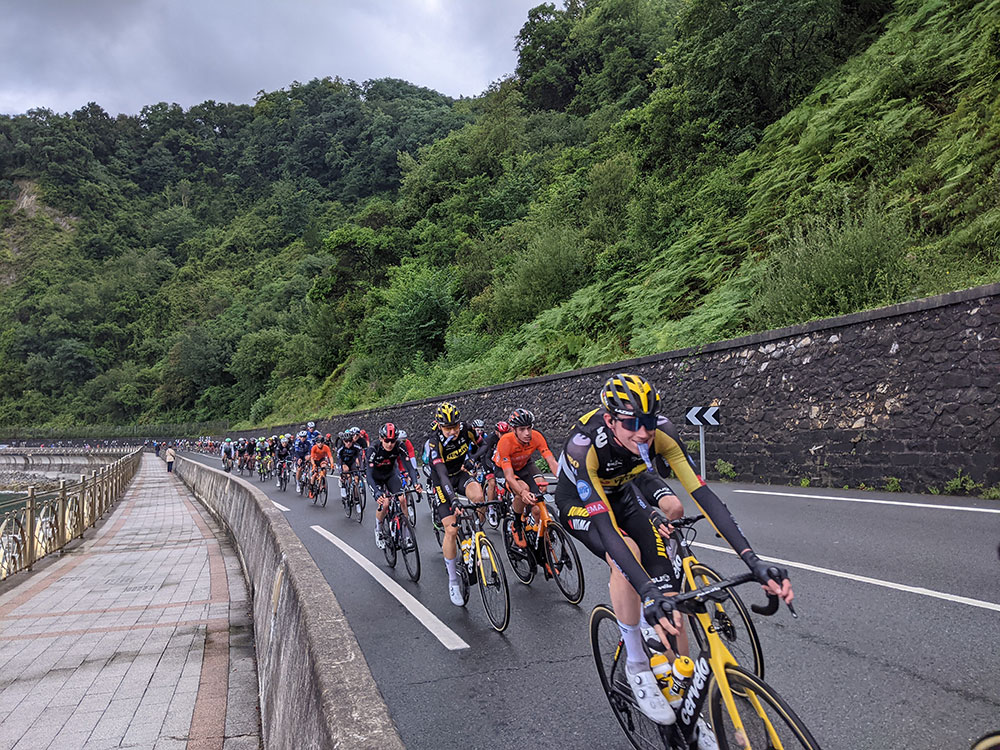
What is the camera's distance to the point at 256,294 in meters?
102

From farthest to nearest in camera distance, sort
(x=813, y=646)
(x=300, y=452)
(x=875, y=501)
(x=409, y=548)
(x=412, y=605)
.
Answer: (x=300, y=452) < (x=875, y=501) < (x=409, y=548) < (x=412, y=605) < (x=813, y=646)

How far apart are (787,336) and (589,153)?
78.6 ft

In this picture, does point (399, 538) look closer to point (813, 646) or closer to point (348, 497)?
point (813, 646)

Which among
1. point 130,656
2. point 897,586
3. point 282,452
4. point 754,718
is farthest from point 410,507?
point 282,452

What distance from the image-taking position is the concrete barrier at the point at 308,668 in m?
2.38

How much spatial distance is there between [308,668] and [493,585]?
286cm

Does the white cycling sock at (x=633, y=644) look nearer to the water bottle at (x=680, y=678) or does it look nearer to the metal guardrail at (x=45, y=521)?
the water bottle at (x=680, y=678)

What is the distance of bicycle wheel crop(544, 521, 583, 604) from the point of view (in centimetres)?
622

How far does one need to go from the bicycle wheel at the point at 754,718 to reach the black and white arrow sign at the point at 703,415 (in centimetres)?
1113

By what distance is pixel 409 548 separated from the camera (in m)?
7.92

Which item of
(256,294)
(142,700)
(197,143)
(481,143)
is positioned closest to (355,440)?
(142,700)

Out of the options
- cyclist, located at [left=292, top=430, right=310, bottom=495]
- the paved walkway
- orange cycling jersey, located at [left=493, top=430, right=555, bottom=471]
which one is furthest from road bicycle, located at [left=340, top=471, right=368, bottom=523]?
orange cycling jersey, located at [left=493, top=430, right=555, bottom=471]

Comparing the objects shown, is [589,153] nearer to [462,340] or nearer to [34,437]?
[462,340]

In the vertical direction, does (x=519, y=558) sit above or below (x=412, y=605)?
above
